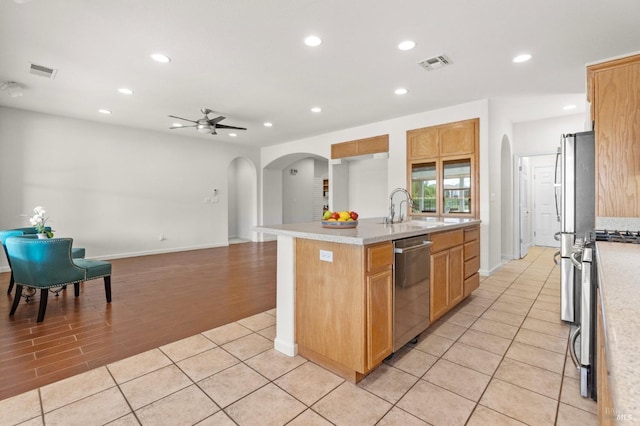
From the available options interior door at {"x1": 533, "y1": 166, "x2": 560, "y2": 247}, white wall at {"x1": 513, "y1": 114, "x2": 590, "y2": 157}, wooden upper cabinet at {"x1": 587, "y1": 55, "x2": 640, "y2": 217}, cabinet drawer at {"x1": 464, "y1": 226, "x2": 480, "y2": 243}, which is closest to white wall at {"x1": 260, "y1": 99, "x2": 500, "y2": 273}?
cabinet drawer at {"x1": 464, "y1": 226, "x2": 480, "y2": 243}

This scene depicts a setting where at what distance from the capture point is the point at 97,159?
5770 millimetres

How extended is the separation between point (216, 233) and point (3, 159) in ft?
13.0

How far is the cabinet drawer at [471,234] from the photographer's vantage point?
10.7 feet

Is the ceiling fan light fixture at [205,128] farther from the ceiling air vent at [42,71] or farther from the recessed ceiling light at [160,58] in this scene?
the ceiling air vent at [42,71]

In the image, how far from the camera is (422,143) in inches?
204

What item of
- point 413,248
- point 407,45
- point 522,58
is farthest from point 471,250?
point 407,45

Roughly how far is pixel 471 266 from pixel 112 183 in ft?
21.2

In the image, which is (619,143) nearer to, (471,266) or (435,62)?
(471,266)

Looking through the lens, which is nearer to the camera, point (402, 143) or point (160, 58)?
point (160, 58)

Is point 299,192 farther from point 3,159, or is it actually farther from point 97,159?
point 3,159

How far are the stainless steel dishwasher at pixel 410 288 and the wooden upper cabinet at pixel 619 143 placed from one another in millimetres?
1764

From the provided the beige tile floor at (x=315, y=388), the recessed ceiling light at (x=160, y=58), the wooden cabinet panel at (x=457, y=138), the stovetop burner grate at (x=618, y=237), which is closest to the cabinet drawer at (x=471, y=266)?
the beige tile floor at (x=315, y=388)

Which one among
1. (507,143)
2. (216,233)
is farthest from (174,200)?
(507,143)

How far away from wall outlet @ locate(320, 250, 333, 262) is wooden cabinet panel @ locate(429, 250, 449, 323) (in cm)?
104
